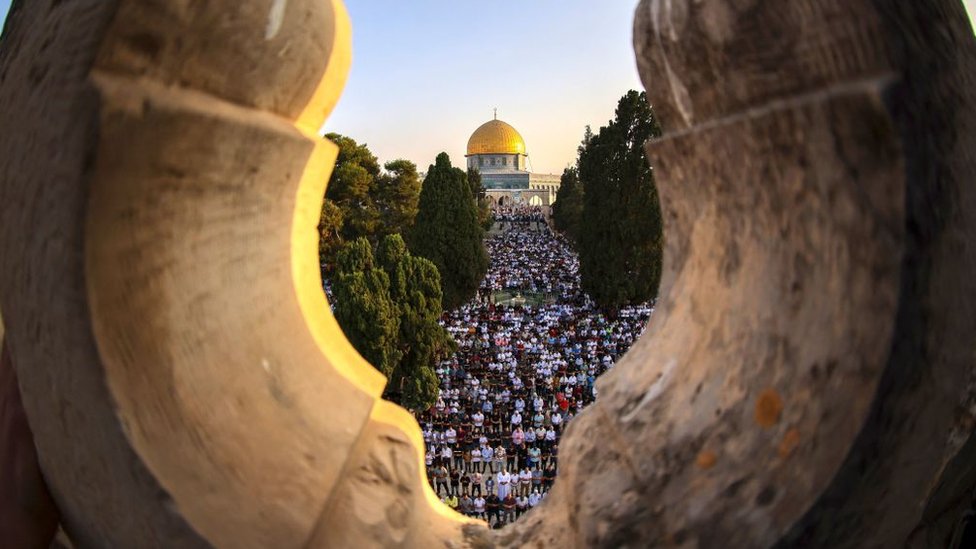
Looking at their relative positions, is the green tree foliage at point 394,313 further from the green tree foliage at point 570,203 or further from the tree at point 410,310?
the green tree foliage at point 570,203

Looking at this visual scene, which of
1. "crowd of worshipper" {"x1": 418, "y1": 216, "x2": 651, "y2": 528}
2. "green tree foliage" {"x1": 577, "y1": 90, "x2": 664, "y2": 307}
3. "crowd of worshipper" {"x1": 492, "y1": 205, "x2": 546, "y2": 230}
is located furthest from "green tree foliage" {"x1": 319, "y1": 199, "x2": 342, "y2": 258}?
"crowd of worshipper" {"x1": 492, "y1": 205, "x2": 546, "y2": 230}

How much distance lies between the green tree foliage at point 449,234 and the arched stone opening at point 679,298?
602 inches

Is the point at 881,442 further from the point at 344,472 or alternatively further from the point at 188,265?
the point at 188,265

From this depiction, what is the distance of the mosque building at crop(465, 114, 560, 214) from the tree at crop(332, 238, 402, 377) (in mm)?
54403

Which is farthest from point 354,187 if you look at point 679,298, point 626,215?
point 679,298

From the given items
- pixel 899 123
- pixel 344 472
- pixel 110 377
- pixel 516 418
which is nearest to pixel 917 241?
pixel 899 123

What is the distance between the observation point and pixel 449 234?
16703mm

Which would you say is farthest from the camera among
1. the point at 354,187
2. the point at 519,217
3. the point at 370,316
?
the point at 519,217

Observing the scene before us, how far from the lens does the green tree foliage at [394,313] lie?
9.74 meters

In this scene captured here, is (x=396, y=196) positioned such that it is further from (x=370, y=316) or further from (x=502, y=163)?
(x=502, y=163)

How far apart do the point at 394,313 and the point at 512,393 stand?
2.47 metres

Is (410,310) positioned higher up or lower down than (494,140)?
lower down

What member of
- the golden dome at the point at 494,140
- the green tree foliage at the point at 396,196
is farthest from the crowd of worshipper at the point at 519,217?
the green tree foliage at the point at 396,196

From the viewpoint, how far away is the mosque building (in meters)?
65.9
